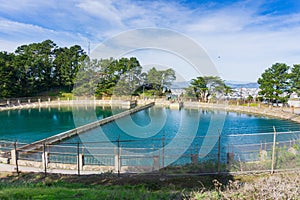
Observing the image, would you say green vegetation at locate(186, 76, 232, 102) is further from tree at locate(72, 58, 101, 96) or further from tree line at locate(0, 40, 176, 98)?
tree at locate(72, 58, 101, 96)

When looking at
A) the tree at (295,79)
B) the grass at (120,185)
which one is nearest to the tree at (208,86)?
the tree at (295,79)

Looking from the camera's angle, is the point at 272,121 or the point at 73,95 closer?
the point at 272,121

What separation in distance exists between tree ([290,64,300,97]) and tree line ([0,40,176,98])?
54.2ft

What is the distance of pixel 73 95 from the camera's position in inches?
1391

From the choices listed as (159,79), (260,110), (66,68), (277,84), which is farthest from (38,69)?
(277,84)

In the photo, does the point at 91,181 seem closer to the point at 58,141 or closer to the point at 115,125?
Answer: the point at 58,141

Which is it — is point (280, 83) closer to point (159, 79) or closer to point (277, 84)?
point (277, 84)

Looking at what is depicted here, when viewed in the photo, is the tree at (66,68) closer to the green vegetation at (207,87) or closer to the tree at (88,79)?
the tree at (88,79)

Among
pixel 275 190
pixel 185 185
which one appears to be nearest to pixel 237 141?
pixel 185 185

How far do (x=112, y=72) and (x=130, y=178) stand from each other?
30.6m

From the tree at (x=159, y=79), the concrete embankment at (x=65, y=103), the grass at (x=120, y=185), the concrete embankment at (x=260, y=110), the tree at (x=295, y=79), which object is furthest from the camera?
the tree at (x=159, y=79)

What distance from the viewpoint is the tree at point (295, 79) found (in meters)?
25.8

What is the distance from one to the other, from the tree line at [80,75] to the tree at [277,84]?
14030 mm

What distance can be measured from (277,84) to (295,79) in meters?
1.98
